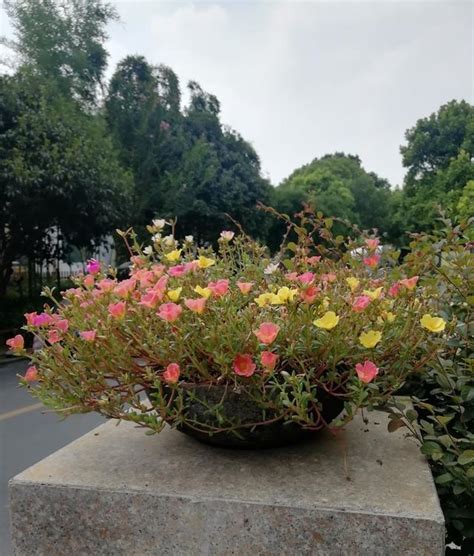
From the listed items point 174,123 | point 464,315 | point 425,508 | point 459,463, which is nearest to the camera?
point 425,508

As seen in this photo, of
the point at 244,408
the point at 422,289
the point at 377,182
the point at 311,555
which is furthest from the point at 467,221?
the point at 377,182

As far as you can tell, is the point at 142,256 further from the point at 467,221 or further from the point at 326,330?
the point at 467,221

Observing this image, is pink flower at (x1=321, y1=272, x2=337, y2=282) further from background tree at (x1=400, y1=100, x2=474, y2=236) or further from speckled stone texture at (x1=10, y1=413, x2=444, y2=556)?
background tree at (x1=400, y1=100, x2=474, y2=236)

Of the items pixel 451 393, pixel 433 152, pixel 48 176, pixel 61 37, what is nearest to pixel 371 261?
pixel 451 393

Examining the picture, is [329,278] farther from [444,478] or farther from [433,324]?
[444,478]

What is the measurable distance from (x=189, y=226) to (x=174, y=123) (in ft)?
10.1

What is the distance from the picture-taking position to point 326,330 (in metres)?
1.08

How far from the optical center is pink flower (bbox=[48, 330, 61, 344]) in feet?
3.87

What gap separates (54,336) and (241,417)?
0.44m

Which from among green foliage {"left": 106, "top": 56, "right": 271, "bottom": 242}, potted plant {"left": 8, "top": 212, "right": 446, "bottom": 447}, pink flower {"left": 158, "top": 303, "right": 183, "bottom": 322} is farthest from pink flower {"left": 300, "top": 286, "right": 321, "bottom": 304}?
green foliage {"left": 106, "top": 56, "right": 271, "bottom": 242}

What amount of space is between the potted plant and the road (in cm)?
224

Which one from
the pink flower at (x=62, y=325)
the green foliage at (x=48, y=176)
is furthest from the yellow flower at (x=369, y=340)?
the green foliage at (x=48, y=176)

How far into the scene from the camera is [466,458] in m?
1.05

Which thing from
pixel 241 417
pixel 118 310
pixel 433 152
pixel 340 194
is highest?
pixel 433 152
